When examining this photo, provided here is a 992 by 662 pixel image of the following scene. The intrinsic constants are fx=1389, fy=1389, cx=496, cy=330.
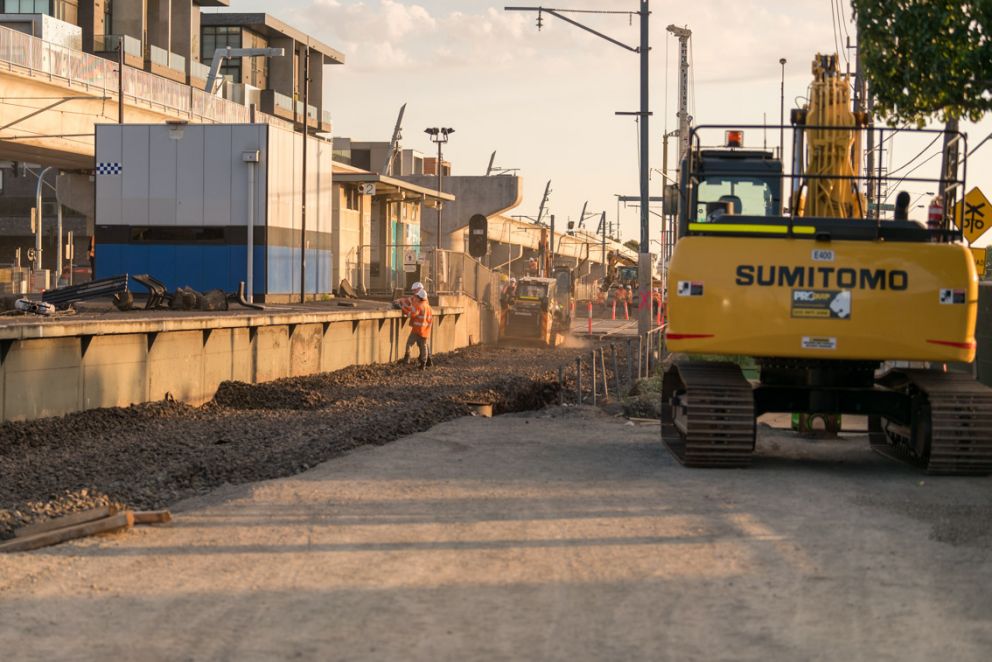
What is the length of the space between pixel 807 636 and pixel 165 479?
7.11 m

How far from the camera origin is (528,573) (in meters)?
8.52

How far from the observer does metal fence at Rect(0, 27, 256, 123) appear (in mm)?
39812

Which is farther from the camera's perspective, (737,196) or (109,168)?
(109,168)

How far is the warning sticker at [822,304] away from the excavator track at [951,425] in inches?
53.3

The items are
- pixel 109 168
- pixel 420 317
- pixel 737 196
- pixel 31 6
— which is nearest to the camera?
pixel 737 196

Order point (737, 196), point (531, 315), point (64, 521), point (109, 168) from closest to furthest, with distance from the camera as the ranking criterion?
point (64, 521), point (737, 196), point (109, 168), point (531, 315)

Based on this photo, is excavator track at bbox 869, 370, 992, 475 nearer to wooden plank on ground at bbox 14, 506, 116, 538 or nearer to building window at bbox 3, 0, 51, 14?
wooden plank on ground at bbox 14, 506, 116, 538

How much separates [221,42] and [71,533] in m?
81.9

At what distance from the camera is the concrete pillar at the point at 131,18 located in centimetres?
7525

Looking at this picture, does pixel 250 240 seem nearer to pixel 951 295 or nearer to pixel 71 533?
pixel 951 295

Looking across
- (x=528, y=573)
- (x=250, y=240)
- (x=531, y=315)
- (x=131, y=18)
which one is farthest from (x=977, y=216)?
(x=131, y=18)

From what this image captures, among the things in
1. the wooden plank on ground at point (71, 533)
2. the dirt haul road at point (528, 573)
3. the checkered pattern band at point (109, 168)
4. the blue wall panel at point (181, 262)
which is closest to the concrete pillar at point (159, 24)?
the checkered pattern band at point (109, 168)

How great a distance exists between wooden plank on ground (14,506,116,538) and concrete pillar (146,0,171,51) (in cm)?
7012

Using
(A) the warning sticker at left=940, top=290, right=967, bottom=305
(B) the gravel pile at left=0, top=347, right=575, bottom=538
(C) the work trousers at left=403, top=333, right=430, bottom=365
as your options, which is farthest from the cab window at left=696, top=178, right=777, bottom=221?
(C) the work trousers at left=403, top=333, right=430, bottom=365
